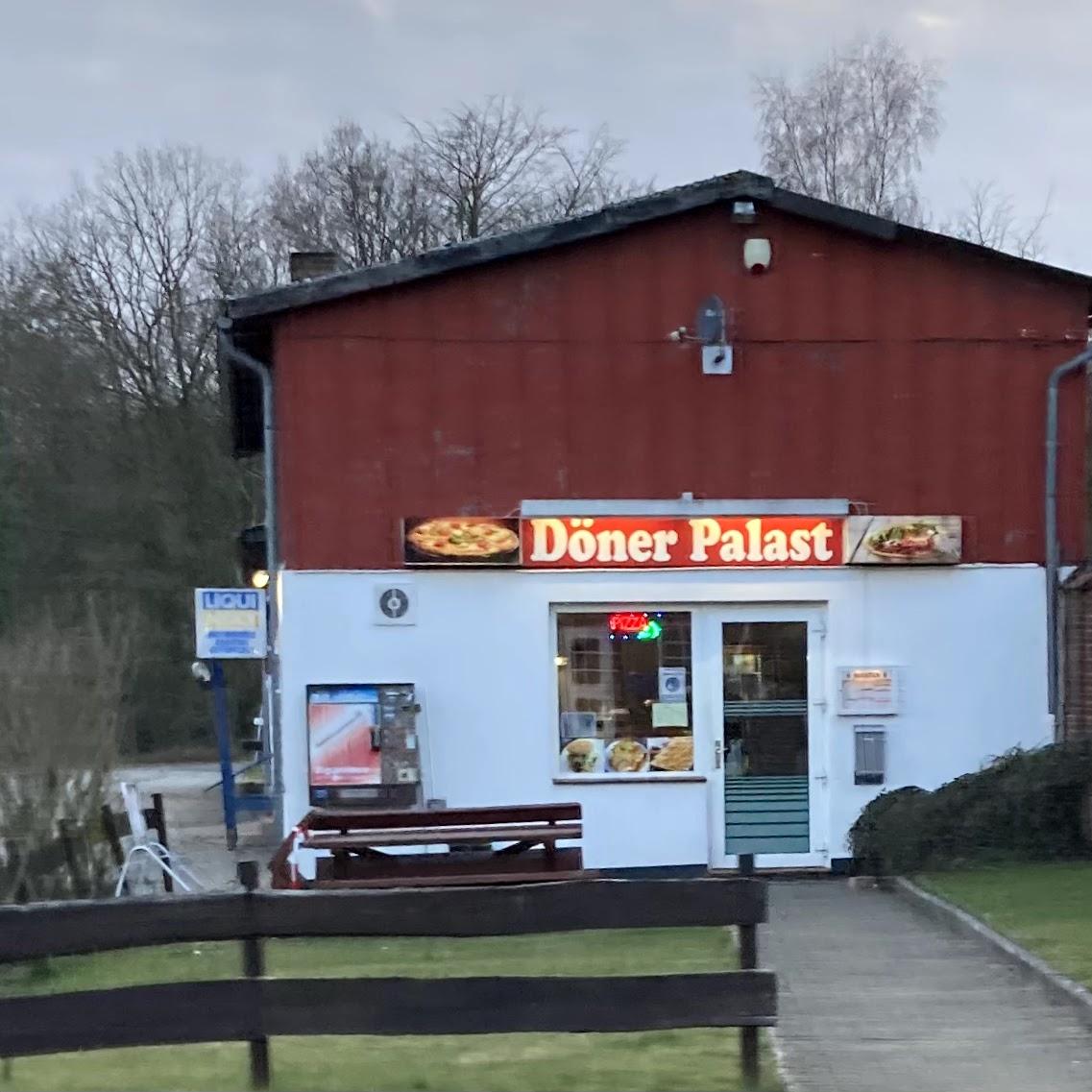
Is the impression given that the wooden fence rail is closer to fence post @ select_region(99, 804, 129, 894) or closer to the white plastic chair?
the white plastic chair

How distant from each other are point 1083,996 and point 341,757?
6531 millimetres

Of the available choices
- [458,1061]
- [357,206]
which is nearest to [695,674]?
[458,1061]

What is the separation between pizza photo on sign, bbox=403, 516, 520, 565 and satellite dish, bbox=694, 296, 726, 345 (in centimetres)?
218

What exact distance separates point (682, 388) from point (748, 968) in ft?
24.4

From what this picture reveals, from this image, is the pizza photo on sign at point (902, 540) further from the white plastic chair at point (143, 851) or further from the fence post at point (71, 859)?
the fence post at point (71, 859)

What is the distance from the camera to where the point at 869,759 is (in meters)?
12.9

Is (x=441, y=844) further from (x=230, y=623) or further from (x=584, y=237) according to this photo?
(x=584, y=237)

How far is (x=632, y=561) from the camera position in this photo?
502 inches

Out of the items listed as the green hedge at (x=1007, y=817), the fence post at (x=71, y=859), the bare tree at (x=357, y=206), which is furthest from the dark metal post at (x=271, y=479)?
the bare tree at (x=357, y=206)

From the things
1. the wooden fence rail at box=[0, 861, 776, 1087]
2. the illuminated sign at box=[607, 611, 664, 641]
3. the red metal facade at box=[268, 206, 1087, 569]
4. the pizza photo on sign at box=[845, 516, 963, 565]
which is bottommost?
the wooden fence rail at box=[0, 861, 776, 1087]

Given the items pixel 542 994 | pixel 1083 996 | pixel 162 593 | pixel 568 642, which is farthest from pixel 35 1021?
pixel 162 593

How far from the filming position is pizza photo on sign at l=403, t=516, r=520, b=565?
1255 centimetres

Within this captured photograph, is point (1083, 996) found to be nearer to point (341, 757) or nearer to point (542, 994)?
point (542, 994)

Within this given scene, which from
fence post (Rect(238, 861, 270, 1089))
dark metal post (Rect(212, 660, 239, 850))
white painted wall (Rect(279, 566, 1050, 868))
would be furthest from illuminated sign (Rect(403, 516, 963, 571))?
fence post (Rect(238, 861, 270, 1089))
